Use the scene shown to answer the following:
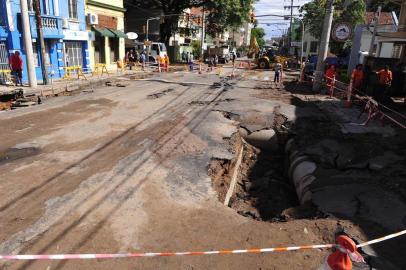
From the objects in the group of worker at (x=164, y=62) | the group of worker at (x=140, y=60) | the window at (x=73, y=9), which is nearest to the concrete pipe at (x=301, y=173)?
the window at (x=73, y=9)

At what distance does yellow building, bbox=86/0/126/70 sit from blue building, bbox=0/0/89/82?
3.83ft

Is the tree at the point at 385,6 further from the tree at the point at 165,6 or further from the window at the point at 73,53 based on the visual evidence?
the window at the point at 73,53

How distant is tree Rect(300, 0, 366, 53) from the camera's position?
4084 centimetres

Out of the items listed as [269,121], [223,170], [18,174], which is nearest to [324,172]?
[223,170]

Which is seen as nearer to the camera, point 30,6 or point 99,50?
point 30,6

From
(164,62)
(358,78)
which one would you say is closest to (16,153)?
(358,78)

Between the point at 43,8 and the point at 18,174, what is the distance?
17.8 m

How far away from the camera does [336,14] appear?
4156 centimetres

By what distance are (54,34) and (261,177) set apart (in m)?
18.2

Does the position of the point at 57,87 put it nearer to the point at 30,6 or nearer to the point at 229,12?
the point at 30,6

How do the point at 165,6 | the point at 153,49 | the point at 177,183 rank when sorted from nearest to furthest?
the point at 177,183
the point at 153,49
the point at 165,6

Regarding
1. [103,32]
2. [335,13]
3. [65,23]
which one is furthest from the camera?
[335,13]

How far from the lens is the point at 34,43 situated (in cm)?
2120

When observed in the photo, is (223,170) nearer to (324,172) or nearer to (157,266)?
(324,172)
